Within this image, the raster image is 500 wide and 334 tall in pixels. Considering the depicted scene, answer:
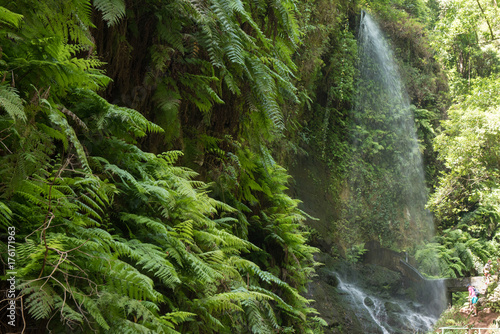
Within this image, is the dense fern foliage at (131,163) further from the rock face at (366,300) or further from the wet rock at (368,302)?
the wet rock at (368,302)

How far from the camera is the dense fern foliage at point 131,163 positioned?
1.42 m

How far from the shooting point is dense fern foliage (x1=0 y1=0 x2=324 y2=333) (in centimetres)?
142

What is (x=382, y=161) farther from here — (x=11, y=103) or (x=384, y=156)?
(x=11, y=103)

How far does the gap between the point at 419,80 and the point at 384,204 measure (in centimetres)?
540

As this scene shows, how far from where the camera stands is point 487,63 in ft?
47.9

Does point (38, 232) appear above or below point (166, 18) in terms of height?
below

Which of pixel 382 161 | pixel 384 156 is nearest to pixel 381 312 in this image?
pixel 382 161

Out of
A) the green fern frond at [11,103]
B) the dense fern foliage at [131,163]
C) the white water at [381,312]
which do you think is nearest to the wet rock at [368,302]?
the white water at [381,312]

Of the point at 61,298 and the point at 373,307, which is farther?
the point at 373,307

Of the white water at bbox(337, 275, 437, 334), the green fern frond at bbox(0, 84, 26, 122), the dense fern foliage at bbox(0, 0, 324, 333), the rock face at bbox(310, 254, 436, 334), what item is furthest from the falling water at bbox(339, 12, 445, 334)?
the green fern frond at bbox(0, 84, 26, 122)

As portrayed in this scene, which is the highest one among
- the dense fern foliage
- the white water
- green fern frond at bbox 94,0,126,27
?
green fern frond at bbox 94,0,126,27

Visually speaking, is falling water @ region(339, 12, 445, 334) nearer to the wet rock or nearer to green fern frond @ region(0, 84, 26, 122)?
the wet rock

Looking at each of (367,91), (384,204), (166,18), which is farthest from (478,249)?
(166,18)

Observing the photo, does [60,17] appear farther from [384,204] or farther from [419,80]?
[419,80]
